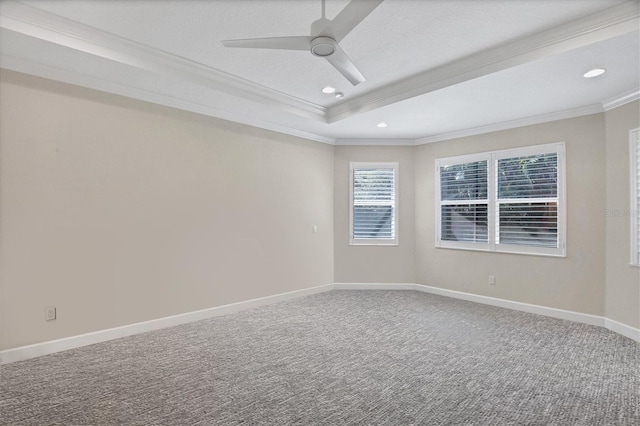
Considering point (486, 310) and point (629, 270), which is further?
point (486, 310)

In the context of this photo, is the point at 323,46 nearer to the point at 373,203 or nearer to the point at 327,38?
the point at 327,38

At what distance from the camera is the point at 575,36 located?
8.89ft

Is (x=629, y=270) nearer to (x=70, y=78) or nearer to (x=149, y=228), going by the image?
(x=149, y=228)

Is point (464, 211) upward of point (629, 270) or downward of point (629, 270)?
upward

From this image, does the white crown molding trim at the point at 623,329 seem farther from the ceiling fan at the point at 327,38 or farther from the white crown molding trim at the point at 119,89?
the white crown molding trim at the point at 119,89

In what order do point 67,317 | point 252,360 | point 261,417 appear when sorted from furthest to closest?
point 67,317 → point 252,360 → point 261,417

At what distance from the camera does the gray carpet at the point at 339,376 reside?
2.24m

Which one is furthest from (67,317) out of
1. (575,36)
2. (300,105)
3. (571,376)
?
(575,36)

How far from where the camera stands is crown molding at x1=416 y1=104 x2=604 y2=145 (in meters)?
4.21

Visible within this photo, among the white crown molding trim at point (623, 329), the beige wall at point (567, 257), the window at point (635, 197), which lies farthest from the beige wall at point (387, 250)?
the window at point (635, 197)

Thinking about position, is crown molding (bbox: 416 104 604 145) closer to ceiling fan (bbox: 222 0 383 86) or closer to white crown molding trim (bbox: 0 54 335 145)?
white crown molding trim (bbox: 0 54 335 145)

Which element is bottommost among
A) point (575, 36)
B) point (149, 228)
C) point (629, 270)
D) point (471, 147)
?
point (629, 270)

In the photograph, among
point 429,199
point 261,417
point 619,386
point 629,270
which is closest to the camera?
point 261,417

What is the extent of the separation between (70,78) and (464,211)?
5.31 m
